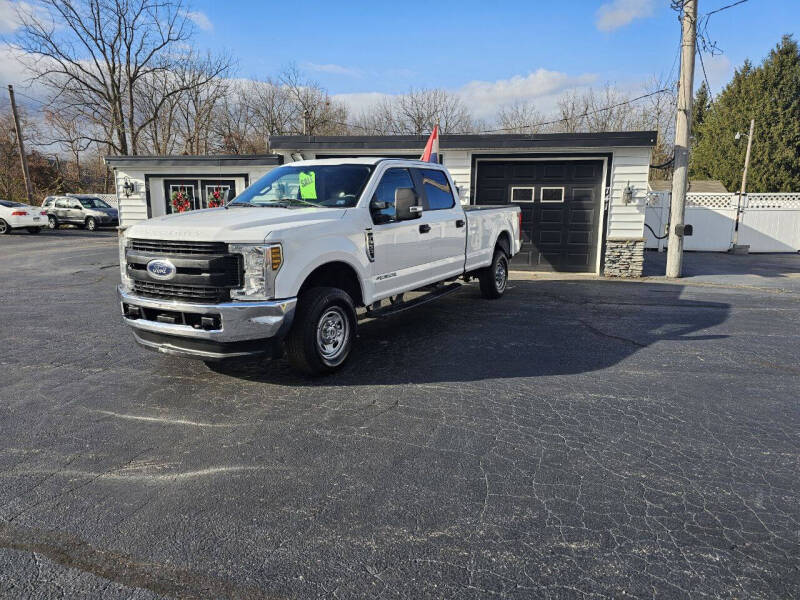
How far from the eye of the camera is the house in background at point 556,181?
1183 centimetres

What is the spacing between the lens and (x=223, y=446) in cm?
356

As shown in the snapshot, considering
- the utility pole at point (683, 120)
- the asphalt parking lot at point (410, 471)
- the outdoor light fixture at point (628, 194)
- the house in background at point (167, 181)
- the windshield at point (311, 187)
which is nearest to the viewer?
the asphalt parking lot at point (410, 471)

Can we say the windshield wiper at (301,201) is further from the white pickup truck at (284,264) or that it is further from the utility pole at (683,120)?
the utility pole at (683,120)

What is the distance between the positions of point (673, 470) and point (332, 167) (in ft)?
14.9

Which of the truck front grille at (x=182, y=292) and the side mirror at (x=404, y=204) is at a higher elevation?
the side mirror at (x=404, y=204)

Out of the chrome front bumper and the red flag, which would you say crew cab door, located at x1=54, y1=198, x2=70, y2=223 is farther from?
the chrome front bumper

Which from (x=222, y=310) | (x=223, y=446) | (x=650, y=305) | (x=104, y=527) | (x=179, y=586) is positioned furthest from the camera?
(x=650, y=305)

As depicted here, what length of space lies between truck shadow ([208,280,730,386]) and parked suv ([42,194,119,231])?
2320 cm

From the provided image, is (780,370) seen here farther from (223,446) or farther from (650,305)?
(223,446)

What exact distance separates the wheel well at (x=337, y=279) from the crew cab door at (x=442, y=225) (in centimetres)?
149

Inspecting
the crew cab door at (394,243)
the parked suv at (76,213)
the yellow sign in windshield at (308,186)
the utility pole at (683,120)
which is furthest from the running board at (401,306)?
the parked suv at (76,213)

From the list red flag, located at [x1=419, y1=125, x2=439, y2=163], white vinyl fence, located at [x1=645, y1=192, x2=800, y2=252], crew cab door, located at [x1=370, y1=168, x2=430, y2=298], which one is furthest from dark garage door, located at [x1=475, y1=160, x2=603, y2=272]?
crew cab door, located at [x1=370, y1=168, x2=430, y2=298]

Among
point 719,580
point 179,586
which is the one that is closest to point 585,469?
point 719,580

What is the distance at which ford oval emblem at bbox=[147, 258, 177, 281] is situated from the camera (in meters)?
4.40
